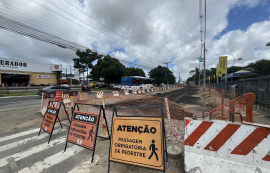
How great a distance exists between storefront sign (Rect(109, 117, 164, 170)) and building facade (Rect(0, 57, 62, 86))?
52.0 meters

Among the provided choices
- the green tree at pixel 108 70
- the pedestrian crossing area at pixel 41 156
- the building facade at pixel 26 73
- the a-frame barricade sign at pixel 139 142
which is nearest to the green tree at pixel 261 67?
the a-frame barricade sign at pixel 139 142

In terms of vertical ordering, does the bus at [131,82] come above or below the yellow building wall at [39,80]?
below

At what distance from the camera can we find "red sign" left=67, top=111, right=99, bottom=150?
3.15m

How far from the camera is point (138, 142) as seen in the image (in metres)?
2.54

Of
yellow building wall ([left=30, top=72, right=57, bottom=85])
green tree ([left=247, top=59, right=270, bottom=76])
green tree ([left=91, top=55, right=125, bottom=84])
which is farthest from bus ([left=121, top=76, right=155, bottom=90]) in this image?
yellow building wall ([left=30, top=72, right=57, bottom=85])

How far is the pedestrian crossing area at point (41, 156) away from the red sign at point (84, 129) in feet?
1.14

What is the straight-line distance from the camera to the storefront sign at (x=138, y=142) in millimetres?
2385

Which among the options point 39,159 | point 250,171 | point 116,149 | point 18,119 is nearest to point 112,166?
point 116,149

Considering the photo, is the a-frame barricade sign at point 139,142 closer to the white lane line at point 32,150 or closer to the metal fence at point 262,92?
the white lane line at point 32,150

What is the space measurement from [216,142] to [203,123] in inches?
14.6

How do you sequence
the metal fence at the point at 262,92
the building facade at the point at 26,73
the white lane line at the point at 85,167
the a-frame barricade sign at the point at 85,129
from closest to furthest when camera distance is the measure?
the white lane line at the point at 85,167
the a-frame barricade sign at the point at 85,129
the metal fence at the point at 262,92
the building facade at the point at 26,73

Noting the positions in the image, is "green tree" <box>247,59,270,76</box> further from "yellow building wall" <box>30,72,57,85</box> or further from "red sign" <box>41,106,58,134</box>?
"yellow building wall" <box>30,72,57,85</box>

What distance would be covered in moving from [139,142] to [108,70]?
3367cm

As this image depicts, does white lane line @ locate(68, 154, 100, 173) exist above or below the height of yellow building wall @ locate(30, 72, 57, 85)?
below
